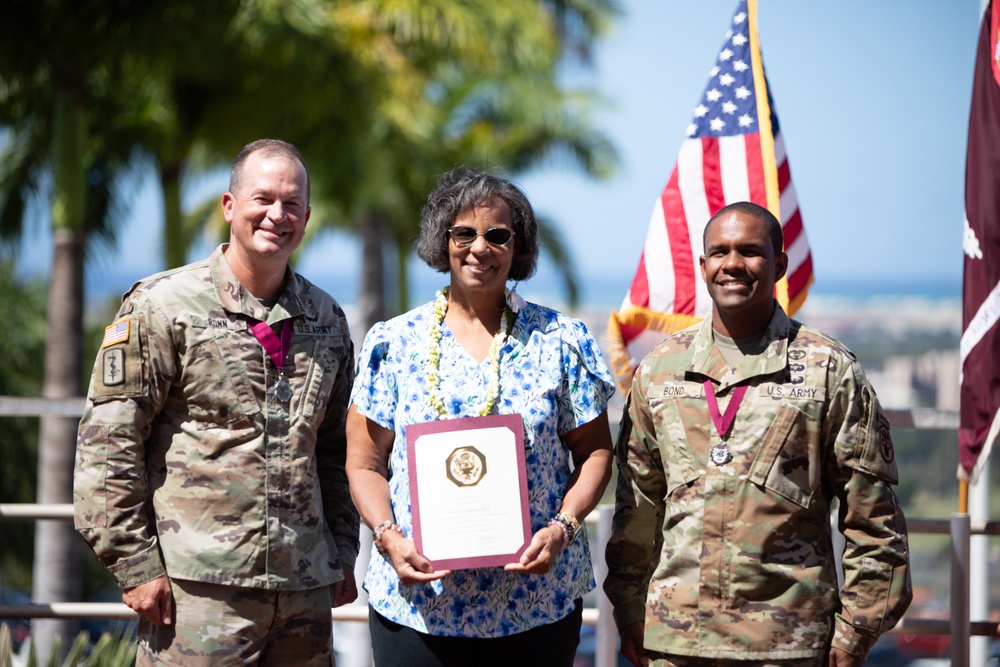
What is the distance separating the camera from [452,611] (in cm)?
333

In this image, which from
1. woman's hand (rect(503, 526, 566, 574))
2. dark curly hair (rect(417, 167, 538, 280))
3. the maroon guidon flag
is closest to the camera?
woman's hand (rect(503, 526, 566, 574))

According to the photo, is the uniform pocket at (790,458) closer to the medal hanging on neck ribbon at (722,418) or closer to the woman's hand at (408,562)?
the medal hanging on neck ribbon at (722,418)

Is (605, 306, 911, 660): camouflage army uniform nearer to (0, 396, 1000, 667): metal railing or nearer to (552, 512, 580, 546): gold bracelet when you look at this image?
(552, 512, 580, 546): gold bracelet

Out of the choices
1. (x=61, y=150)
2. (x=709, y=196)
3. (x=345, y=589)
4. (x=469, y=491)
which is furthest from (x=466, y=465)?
(x=61, y=150)

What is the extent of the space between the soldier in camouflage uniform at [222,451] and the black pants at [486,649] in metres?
0.33

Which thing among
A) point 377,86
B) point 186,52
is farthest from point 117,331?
point 377,86

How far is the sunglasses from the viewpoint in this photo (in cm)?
338

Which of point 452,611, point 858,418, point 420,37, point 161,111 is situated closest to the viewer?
point 858,418

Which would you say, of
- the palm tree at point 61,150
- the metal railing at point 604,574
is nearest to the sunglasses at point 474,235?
the metal railing at point 604,574

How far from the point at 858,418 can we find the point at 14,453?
68.4 feet

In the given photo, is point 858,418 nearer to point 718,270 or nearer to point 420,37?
point 718,270

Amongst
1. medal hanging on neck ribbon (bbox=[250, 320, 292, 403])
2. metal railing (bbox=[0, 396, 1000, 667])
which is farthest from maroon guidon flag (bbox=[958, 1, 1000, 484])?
medal hanging on neck ribbon (bbox=[250, 320, 292, 403])

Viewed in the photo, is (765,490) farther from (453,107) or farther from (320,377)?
(453,107)

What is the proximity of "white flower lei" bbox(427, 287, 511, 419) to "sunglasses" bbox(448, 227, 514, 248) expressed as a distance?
0.23m
